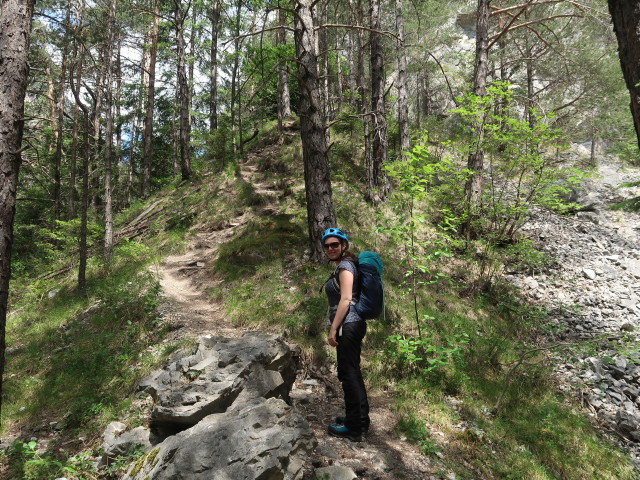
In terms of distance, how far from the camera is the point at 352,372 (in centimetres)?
346

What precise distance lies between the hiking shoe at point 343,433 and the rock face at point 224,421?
75 centimetres

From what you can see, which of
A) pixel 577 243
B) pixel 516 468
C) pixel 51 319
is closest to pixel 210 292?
pixel 51 319

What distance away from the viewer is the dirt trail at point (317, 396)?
3.16 meters

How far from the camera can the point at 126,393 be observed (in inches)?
196

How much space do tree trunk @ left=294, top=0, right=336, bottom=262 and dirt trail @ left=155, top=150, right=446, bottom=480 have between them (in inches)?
113

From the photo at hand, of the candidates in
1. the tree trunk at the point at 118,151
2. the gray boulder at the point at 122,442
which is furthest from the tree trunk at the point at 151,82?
the gray boulder at the point at 122,442

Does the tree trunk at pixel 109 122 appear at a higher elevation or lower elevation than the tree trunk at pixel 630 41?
higher

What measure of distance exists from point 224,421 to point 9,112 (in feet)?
13.2

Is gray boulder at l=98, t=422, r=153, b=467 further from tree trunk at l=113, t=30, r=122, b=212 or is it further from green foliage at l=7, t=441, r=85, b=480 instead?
tree trunk at l=113, t=30, r=122, b=212

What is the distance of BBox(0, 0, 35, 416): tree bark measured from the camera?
11.8 feet

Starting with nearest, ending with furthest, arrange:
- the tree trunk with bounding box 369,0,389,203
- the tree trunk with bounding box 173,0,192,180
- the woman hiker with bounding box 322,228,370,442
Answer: the woman hiker with bounding box 322,228,370,442
the tree trunk with bounding box 369,0,389,203
the tree trunk with bounding box 173,0,192,180

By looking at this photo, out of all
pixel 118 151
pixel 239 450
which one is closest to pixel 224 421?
pixel 239 450

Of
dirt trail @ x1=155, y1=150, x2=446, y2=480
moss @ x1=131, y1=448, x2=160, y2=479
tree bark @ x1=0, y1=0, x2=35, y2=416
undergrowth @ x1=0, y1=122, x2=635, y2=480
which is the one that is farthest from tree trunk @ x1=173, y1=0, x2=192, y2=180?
moss @ x1=131, y1=448, x2=160, y2=479

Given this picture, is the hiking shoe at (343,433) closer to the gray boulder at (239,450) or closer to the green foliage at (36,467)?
the gray boulder at (239,450)
